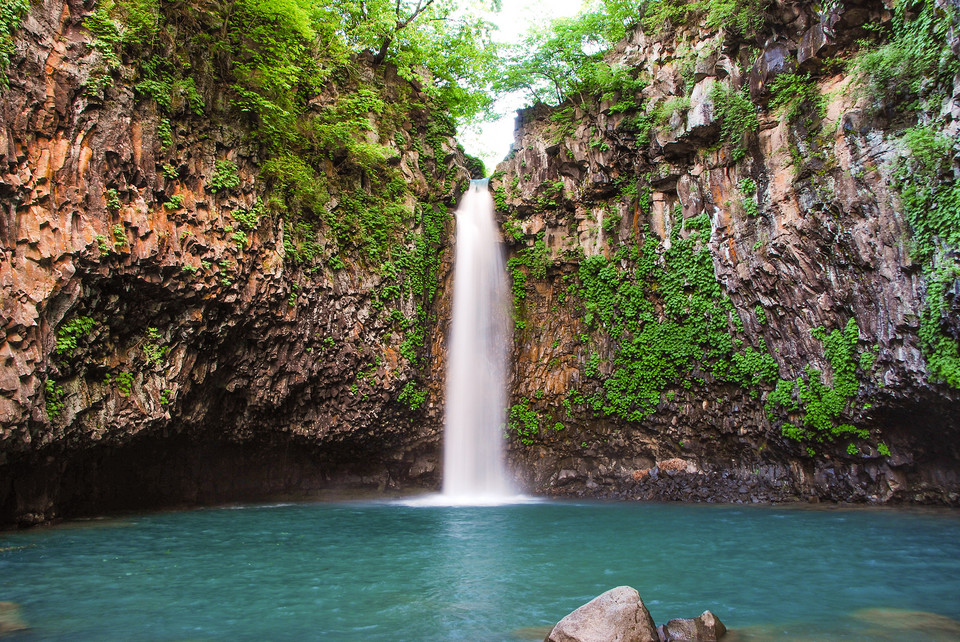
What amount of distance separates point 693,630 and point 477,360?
14374mm

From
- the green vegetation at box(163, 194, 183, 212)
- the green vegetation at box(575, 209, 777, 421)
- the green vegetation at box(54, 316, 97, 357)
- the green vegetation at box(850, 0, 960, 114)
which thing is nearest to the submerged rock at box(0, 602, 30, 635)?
the green vegetation at box(54, 316, 97, 357)

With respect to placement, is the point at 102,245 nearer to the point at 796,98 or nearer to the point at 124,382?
the point at 124,382

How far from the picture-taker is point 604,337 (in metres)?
18.4

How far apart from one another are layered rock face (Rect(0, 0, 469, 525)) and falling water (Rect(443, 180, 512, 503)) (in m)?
0.65

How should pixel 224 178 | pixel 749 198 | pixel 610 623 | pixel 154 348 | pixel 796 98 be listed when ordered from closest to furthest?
pixel 610 623 < pixel 154 348 < pixel 224 178 < pixel 796 98 < pixel 749 198

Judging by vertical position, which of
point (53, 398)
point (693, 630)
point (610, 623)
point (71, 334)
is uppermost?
point (71, 334)

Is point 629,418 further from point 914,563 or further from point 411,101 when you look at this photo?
point 411,101

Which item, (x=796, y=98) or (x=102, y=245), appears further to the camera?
(x=796, y=98)

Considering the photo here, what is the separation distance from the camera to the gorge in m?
11.4

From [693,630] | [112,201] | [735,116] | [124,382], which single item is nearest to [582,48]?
[735,116]

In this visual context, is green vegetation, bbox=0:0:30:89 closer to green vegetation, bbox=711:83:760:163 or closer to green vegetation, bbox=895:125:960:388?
green vegetation, bbox=711:83:760:163

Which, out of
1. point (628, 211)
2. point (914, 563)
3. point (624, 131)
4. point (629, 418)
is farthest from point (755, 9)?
point (914, 563)

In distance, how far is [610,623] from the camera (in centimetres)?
499

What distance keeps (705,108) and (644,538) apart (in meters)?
11.4
